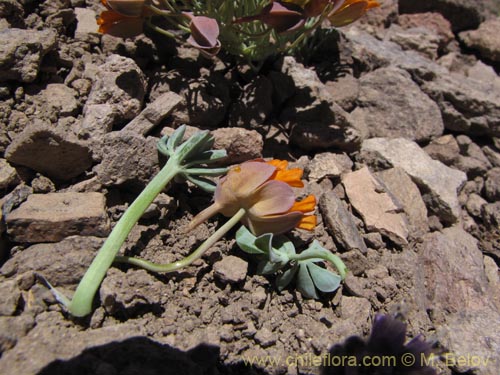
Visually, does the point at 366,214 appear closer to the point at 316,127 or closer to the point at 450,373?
the point at 316,127

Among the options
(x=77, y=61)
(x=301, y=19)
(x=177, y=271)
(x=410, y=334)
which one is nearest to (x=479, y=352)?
(x=410, y=334)

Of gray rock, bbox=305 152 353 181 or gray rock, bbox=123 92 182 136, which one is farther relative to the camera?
gray rock, bbox=305 152 353 181

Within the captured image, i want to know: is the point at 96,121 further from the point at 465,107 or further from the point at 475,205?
the point at 465,107

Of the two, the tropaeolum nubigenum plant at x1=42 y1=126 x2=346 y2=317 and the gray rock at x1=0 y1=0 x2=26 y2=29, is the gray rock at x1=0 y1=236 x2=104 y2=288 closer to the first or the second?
the tropaeolum nubigenum plant at x1=42 y1=126 x2=346 y2=317

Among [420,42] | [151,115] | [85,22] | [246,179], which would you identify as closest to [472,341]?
[246,179]

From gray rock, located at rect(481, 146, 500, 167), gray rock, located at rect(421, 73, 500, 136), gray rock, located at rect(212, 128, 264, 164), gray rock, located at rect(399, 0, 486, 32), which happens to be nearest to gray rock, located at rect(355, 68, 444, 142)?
gray rock, located at rect(421, 73, 500, 136)
